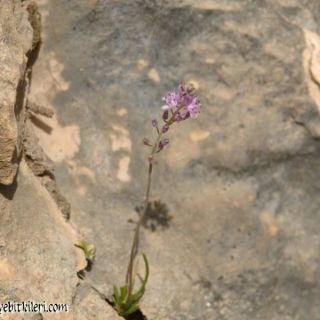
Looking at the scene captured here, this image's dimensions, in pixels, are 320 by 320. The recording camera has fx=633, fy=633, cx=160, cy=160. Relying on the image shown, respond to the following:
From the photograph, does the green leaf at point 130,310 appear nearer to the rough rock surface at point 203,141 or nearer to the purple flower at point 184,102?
the rough rock surface at point 203,141

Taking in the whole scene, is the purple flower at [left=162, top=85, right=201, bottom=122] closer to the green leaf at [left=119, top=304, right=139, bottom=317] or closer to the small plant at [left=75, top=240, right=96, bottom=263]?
the small plant at [left=75, top=240, right=96, bottom=263]

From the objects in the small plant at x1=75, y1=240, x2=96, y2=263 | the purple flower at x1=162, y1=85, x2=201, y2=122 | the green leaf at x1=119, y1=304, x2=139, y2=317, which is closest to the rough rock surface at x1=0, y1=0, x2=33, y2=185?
the small plant at x1=75, y1=240, x2=96, y2=263

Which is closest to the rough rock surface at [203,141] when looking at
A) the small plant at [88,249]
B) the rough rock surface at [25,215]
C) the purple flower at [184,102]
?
the small plant at [88,249]

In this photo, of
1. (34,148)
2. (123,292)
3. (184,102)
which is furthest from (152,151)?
(123,292)

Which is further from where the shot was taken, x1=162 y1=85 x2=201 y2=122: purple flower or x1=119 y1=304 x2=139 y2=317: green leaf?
x1=119 y1=304 x2=139 y2=317: green leaf

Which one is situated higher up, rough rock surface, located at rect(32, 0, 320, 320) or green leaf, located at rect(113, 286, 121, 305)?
rough rock surface, located at rect(32, 0, 320, 320)

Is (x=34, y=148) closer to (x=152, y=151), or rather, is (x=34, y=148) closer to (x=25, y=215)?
(x=25, y=215)

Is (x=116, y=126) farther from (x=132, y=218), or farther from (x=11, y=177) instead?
(x=11, y=177)
